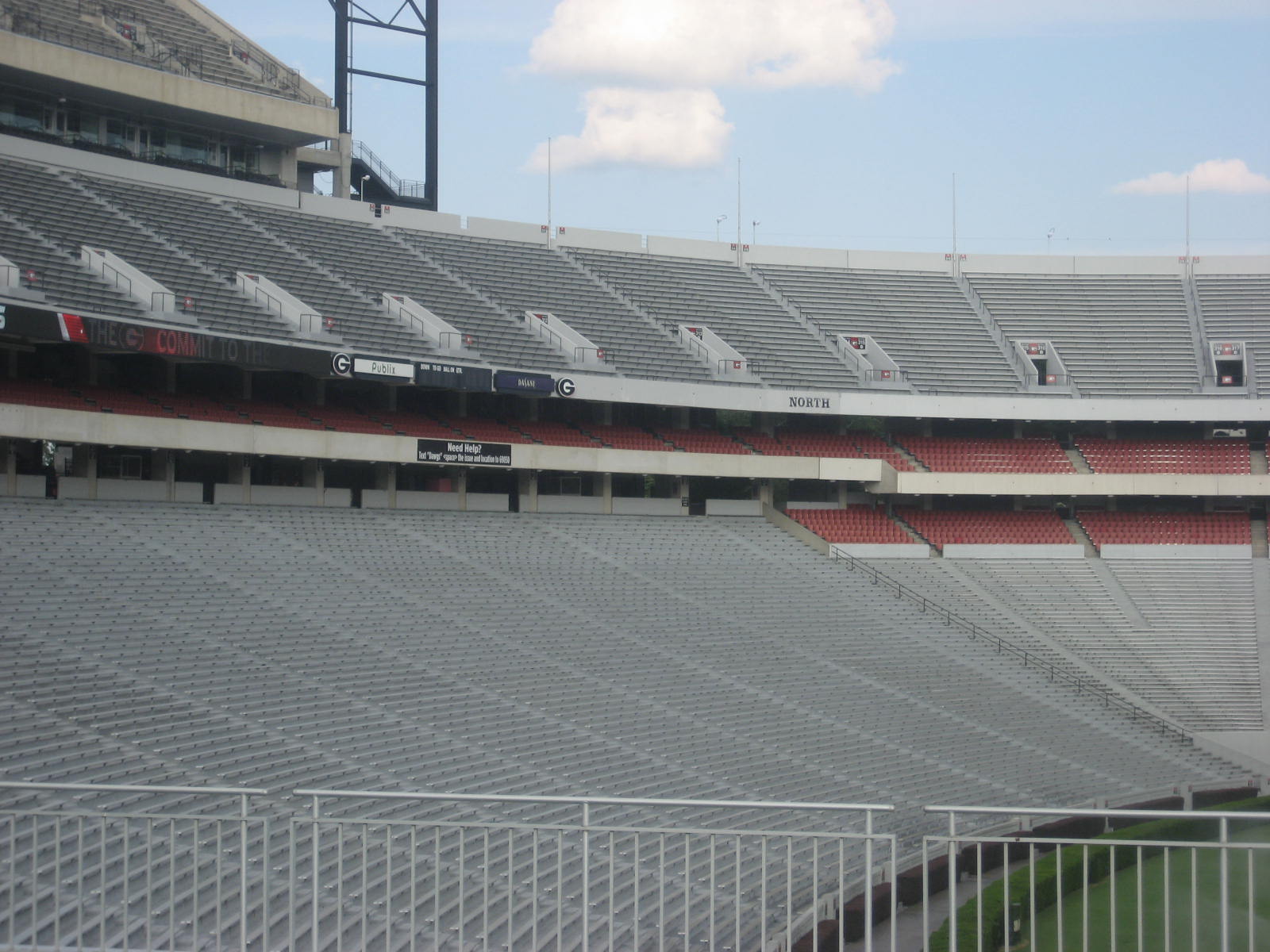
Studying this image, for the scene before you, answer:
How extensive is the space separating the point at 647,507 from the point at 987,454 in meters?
10.9

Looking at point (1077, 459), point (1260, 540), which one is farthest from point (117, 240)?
point (1260, 540)

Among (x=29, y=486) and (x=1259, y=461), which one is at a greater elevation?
(x=1259, y=461)

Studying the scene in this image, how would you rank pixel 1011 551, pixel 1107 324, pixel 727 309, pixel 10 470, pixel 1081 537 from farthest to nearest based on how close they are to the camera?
pixel 1107 324 → pixel 727 309 → pixel 1081 537 → pixel 1011 551 → pixel 10 470

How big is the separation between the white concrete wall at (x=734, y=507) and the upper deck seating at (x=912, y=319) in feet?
20.9

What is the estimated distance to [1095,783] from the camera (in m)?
23.7

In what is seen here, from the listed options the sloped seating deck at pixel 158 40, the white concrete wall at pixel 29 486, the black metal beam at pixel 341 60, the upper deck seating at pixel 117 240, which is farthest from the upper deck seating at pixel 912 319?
the white concrete wall at pixel 29 486

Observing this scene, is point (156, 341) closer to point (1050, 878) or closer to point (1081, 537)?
point (1050, 878)

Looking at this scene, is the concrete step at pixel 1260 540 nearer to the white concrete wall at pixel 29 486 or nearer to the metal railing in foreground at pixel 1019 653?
the metal railing in foreground at pixel 1019 653

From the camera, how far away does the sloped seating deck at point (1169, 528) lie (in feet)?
117

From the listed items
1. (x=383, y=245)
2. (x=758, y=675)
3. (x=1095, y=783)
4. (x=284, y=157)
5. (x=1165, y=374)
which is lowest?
(x=1095, y=783)

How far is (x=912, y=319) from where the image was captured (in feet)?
134

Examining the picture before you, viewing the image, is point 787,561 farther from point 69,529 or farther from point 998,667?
point 69,529

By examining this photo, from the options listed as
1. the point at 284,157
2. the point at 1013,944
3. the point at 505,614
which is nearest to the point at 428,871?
the point at 1013,944

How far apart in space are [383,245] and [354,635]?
17.7m
